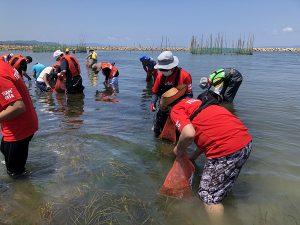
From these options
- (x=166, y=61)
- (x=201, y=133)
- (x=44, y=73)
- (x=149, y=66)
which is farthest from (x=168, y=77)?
(x=149, y=66)

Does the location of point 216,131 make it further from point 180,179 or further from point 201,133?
point 180,179

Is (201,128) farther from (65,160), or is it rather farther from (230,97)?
(230,97)

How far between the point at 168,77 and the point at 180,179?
2.17 meters

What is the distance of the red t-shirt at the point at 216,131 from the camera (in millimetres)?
3527

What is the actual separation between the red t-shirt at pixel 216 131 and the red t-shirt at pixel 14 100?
71.8 inches

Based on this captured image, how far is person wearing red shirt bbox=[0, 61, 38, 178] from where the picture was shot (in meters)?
3.60

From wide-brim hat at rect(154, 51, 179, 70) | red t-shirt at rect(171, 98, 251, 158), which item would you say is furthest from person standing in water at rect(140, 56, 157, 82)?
red t-shirt at rect(171, 98, 251, 158)

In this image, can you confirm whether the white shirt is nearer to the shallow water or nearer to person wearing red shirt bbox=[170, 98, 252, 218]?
the shallow water

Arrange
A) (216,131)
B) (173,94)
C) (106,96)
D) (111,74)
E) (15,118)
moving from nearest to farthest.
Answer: (216,131) → (15,118) → (173,94) → (106,96) → (111,74)

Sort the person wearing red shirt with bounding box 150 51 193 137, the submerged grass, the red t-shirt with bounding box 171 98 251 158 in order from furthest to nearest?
the person wearing red shirt with bounding box 150 51 193 137
the submerged grass
the red t-shirt with bounding box 171 98 251 158

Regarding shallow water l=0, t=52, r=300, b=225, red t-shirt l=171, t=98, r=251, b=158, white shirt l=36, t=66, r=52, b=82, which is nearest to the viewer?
red t-shirt l=171, t=98, r=251, b=158

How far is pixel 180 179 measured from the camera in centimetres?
420

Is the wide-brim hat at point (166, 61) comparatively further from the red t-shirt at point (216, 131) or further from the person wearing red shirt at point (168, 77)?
the red t-shirt at point (216, 131)

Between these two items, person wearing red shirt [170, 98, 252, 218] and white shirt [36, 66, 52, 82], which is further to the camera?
white shirt [36, 66, 52, 82]
